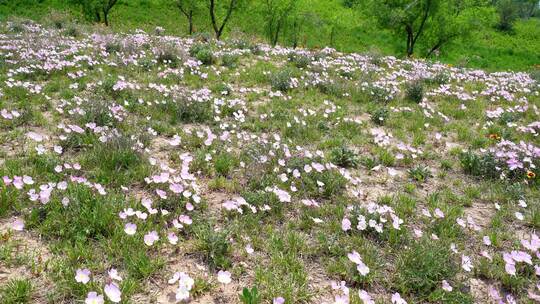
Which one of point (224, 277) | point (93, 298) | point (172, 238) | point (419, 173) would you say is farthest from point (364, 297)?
point (419, 173)

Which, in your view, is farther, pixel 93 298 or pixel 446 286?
pixel 446 286

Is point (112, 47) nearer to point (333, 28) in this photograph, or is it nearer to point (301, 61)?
point (301, 61)

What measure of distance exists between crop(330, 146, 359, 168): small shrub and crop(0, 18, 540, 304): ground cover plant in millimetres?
22

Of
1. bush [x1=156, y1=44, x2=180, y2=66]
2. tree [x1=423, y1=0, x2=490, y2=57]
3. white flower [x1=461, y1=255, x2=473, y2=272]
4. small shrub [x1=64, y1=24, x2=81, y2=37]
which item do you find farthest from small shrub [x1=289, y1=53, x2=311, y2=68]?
tree [x1=423, y1=0, x2=490, y2=57]

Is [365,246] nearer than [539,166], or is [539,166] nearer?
[365,246]

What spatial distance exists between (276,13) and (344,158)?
27205mm

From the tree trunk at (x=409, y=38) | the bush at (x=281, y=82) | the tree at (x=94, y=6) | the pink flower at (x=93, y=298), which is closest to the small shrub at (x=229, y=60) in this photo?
the bush at (x=281, y=82)

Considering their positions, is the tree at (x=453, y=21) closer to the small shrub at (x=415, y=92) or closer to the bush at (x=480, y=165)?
the small shrub at (x=415, y=92)

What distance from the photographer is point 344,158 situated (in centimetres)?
632

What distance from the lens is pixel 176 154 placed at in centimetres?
596

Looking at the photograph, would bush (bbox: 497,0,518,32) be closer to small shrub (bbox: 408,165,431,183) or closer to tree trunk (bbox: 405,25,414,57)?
tree trunk (bbox: 405,25,414,57)

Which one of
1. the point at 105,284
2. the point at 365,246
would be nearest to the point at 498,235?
the point at 365,246

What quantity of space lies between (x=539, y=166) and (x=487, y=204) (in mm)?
1652

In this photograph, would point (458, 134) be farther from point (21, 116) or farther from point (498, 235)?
point (21, 116)
